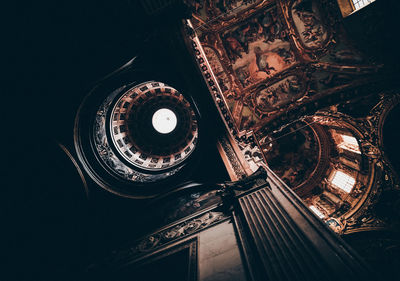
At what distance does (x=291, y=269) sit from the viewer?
7.25 feet

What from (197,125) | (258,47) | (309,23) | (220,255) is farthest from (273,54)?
(220,255)

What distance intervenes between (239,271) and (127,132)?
8.60 m

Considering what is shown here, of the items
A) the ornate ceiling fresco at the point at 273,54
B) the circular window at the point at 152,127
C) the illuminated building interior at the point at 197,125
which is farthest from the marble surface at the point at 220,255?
the ornate ceiling fresco at the point at 273,54

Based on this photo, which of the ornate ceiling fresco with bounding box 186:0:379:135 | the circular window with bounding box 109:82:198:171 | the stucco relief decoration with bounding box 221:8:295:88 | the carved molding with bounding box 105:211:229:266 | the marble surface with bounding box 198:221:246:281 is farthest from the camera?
the circular window with bounding box 109:82:198:171

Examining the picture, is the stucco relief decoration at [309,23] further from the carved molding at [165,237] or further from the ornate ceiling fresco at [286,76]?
the carved molding at [165,237]

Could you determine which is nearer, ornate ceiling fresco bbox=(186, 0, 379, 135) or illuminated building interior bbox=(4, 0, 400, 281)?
illuminated building interior bbox=(4, 0, 400, 281)

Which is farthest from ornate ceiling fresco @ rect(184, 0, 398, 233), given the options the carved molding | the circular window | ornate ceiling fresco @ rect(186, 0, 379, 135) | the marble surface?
the circular window

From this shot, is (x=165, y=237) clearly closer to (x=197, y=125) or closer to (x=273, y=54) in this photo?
(x=197, y=125)

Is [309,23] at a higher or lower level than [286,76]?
higher

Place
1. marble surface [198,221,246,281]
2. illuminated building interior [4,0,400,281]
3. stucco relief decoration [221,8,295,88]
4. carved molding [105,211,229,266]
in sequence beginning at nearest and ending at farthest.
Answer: marble surface [198,221,246,281] → carved molding [105,211,229,266] → illuminated building interior [4,0,400,281] → stucco relief decoration [221,8,295,88]

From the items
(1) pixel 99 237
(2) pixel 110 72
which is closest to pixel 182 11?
(2) pixel 110 72

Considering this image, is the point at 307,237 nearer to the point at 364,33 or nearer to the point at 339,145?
the point at 364,33

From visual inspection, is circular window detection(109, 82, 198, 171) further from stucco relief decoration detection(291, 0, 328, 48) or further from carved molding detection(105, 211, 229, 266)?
stucco relief decoration detection(291, 0, 328, 48)

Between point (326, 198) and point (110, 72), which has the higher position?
point (110, 72)
